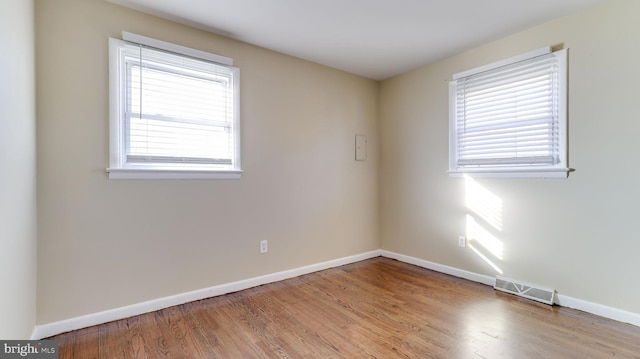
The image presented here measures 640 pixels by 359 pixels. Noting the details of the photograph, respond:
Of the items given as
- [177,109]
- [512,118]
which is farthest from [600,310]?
[177,109]

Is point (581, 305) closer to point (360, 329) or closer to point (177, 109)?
point (360, 329)

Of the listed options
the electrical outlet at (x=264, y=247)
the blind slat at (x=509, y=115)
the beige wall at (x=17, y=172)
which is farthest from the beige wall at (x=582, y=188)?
the beige wall at (x=17, y=172)

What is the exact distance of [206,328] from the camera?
2139 millimetres

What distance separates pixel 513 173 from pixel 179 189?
3034 millimetres

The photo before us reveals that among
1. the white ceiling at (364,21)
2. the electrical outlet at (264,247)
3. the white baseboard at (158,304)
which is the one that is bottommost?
the white baseboard at (158,304)

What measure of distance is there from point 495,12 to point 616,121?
1.24 meters

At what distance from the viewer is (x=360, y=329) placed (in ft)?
6.96

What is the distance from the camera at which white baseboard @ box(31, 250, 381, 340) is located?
204cm

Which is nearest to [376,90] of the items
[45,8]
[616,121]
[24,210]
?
[616,121]

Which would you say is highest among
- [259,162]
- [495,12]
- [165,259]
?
[495,12]

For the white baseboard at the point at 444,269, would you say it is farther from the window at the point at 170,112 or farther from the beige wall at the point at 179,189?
the window at the point at 170,112

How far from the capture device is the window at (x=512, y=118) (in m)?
2.52

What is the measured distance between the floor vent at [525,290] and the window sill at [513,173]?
988 millimetres

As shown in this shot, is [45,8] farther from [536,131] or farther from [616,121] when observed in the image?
[616,121]
